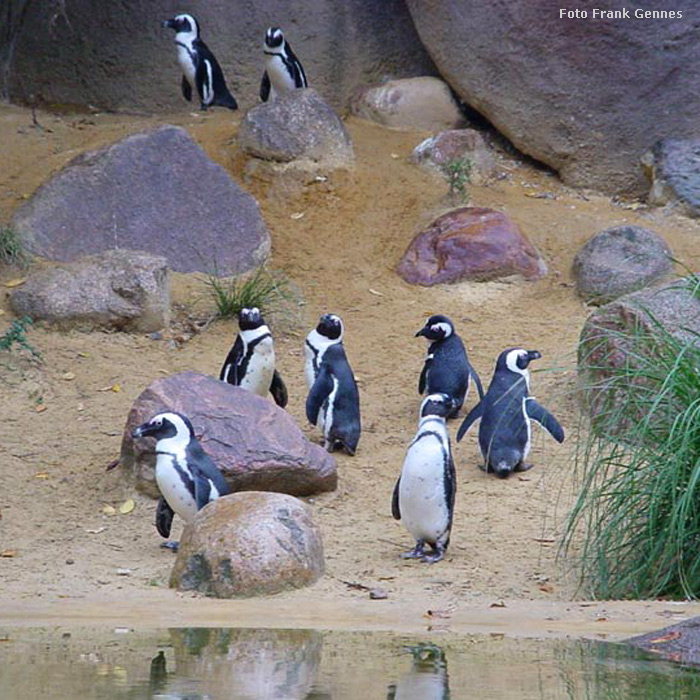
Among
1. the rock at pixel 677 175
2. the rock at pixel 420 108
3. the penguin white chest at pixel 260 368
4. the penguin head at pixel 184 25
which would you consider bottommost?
the penguin white chest at pixel 260 368

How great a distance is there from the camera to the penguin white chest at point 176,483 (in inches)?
279

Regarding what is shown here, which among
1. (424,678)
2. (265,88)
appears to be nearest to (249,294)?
(265,88)

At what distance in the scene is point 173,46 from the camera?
14.2 m

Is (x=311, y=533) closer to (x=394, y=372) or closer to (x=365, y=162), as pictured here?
(x=394, y=372)

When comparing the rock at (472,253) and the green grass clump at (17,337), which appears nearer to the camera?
the green grass clump at (17,337)

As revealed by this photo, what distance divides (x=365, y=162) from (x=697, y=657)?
850cm

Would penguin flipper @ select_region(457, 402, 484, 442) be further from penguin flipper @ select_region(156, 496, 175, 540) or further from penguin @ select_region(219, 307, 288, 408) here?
penguin flipper @ select_region(156, 496, 175, 540)

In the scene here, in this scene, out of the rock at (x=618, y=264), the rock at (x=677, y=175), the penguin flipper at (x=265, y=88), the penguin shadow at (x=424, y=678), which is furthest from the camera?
the penguin flipper at (x=265, y=88)

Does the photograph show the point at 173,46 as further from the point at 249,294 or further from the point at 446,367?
the point at 446,367

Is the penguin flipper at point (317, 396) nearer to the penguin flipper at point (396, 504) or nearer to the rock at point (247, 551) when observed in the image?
the penguin flipper at point (396, 504)

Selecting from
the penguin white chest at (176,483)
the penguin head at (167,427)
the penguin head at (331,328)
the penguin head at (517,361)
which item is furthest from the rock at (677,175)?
the penguin white chest at (176,483)

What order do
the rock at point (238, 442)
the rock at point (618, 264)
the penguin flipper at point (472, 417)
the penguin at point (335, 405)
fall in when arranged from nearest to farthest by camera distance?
1. the rock at point (238, 442)
2. the penguin flipper at point (472, 417)
3. the penguin at point (335, 405)
4. the rock at point (618, 264)

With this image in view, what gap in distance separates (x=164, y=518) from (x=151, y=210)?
4.83 meters

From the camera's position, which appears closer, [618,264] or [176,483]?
[176,483]
